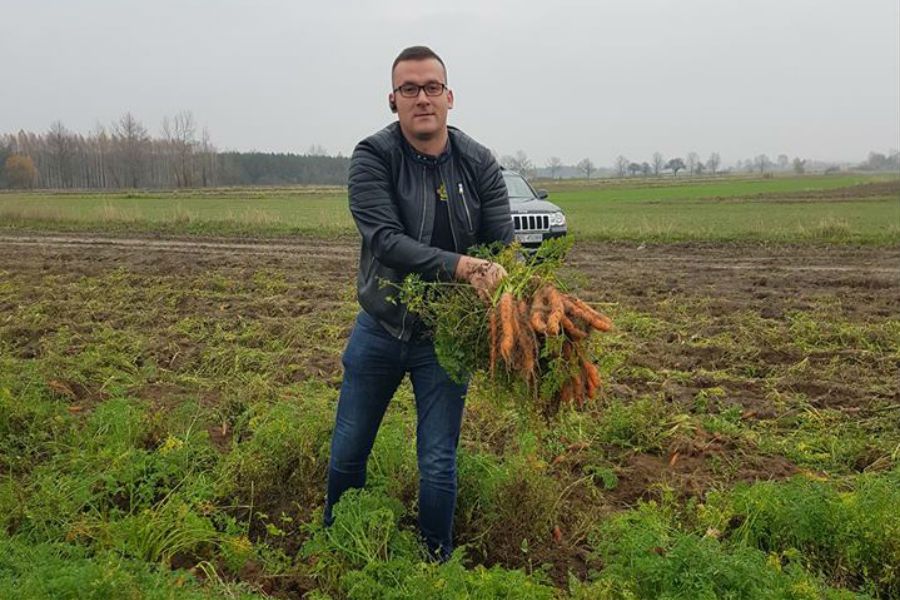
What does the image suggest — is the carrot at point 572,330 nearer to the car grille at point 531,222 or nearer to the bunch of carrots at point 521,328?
the bunch of carrots at point 521,328

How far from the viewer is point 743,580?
9.13 feet

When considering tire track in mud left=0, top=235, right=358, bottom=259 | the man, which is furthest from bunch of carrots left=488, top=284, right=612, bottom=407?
tire track in mud left=0, top=235, right=358, bottom=259

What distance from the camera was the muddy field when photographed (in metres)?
4.26

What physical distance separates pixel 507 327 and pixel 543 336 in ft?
0.72

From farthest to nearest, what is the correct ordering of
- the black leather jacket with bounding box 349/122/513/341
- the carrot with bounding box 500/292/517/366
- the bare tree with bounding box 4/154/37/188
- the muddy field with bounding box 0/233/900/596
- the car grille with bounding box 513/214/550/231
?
the bare tree with bounding box 4/154/37/188, the car grille with bounding box 513/214/550/231, the muddy field with bounding box 0/233/900/596, the black leather jacket with bounding box 349/122/513/341, the carrot with bounding box 500/292/517/366

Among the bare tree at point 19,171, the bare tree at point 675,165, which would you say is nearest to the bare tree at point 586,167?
the bare tree at point 675,165

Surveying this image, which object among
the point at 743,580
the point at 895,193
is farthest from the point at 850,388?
the point at 895,193

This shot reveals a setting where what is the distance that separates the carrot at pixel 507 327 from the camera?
2.86 m

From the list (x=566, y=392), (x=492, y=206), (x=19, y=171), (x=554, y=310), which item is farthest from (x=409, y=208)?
(x=19, y=171)

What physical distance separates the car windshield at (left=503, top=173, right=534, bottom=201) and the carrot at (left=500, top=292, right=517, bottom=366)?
11.6m

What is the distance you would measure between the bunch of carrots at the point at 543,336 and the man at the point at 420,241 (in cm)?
18

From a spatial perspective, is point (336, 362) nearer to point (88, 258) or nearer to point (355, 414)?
point (355, 414)

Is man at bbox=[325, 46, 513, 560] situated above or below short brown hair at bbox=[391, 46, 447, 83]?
below

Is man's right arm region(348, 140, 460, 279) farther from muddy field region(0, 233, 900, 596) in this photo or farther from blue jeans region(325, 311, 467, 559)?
muddy field region(0, 233, 900, 596)
